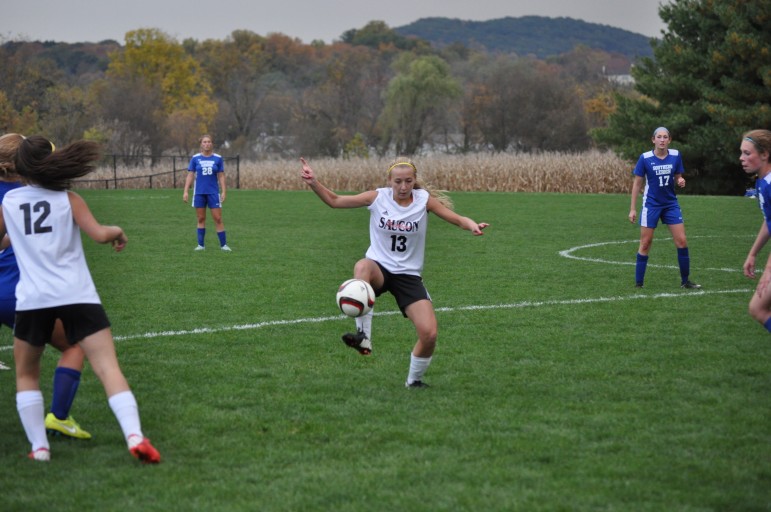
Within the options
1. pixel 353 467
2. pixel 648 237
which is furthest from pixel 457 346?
pixel 648 237

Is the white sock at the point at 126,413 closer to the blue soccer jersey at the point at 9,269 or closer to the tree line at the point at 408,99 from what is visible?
the blue soccer jersey at the point at 9,269

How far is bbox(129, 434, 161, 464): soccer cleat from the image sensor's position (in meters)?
4.96

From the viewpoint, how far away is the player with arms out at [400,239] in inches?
273

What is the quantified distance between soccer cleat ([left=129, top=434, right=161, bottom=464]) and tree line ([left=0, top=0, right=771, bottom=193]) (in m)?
35.9

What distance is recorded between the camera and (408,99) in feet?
255

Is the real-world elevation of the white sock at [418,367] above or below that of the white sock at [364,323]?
below

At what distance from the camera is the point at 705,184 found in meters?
42.0

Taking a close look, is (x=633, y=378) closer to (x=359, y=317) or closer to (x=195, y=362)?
(x=359, y=317)

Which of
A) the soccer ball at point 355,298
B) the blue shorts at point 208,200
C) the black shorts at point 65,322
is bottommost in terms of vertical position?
the blue shorts at point 208,200

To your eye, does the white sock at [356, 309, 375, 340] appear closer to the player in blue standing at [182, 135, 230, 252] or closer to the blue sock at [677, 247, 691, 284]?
the blue sock at [677, 247, 691, 284]

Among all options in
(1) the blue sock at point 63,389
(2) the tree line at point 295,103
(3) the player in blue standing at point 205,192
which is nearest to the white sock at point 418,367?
(1) the blue sock at point 63,389

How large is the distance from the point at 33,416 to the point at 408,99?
242ft

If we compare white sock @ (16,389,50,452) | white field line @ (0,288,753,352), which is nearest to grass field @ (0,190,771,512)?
white field line @ (0,288,753,352)

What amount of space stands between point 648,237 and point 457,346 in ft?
15.7
